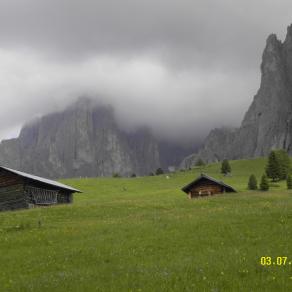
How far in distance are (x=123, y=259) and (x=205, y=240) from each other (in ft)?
16.5

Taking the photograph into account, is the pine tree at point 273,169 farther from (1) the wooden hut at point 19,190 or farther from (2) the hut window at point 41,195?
(1) the wooden hut at point 19,190

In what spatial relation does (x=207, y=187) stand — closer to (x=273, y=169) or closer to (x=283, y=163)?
(x=273, y=169)

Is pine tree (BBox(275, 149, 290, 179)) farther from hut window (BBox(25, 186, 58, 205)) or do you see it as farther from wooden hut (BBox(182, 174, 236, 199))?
hut window (BBox(25, 186, 58, 205))

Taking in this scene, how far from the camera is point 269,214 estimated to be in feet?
100

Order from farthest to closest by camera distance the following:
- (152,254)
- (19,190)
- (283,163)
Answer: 1. (283,163)
2. (19,190)
3. (152,254)

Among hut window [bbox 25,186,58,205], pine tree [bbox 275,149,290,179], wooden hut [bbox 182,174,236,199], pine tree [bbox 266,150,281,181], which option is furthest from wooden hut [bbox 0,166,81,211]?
pine tree [bbox 275,149,290,179]

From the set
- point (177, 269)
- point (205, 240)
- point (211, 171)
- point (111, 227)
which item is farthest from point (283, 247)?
point (211, 171)

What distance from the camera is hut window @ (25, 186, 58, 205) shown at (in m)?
58.7

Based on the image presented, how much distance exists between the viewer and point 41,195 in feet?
202

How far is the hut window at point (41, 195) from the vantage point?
193ft

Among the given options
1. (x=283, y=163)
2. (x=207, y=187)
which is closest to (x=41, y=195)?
(x=207, y=187)

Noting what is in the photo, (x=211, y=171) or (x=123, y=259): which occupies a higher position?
(x=211, y=171)

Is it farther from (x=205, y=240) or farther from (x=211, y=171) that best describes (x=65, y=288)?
(x=211, y=171)

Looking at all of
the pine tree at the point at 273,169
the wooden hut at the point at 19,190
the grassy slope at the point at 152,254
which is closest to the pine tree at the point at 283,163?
the pine tree at the point at 273,169
